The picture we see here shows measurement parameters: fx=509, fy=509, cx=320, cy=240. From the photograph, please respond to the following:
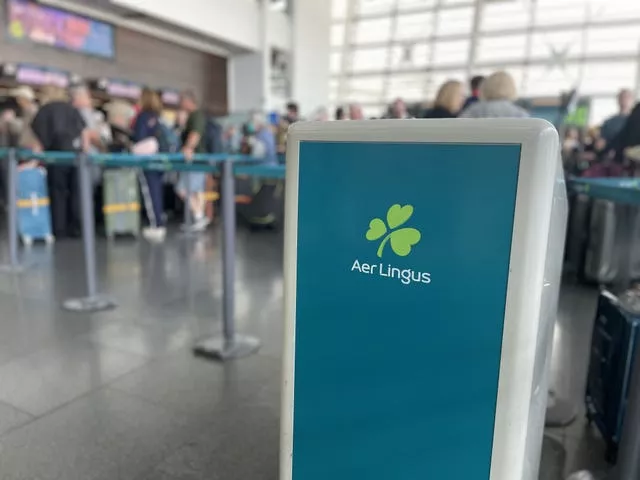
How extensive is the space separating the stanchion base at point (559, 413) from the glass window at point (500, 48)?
12.6 metres

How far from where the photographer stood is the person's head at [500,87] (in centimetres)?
262

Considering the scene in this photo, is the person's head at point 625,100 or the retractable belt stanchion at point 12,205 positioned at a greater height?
the person's head at point 625,100

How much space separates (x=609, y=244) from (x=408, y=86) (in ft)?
37.3

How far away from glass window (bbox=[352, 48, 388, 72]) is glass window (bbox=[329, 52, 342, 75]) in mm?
447

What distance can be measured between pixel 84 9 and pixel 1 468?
29.8ft

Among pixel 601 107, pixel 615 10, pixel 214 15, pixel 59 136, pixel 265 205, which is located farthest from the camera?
pixel 601 107

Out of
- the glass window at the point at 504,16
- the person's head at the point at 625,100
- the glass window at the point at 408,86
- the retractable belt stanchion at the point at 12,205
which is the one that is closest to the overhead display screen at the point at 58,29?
the retractable belt stanchion at the point at 12,205

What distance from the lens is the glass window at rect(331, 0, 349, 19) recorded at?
1518 centimetres

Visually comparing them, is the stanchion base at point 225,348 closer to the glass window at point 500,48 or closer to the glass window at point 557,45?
the glass window at point 557,45

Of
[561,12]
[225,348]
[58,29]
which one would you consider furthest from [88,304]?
[561,12]

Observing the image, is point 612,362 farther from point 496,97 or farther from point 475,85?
point 475,85

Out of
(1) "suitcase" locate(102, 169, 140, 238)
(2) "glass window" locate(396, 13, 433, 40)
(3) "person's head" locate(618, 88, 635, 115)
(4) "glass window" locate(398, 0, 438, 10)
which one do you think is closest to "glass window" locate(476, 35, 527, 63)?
(2) "glass window" locate(396, 13, 433, 40)

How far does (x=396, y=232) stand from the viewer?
1027 mm

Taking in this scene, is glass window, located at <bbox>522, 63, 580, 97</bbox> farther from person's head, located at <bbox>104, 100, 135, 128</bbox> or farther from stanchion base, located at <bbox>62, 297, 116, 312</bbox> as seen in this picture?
stanchion base, located at <bbox>62, 297, 116, 312</bbox>
